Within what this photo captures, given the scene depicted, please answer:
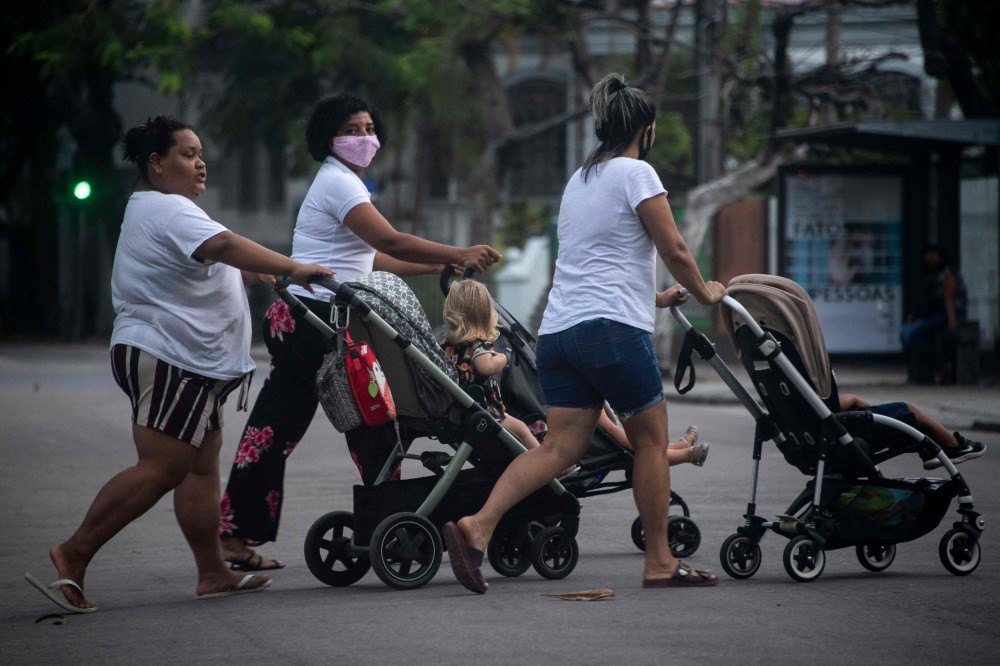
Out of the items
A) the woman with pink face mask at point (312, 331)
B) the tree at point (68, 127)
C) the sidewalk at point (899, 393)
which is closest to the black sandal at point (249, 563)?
the woman with pink face mask at point (312, 331)

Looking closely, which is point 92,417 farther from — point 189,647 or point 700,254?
point 189,647

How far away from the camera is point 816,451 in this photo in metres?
5.93

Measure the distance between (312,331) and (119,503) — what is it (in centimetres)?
106

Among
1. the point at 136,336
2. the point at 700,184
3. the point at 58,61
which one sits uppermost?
the point at 58,61

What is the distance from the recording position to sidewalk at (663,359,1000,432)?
519 inches

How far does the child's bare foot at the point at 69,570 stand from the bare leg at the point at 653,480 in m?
1.96

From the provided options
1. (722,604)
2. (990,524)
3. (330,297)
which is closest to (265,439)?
(330,297)

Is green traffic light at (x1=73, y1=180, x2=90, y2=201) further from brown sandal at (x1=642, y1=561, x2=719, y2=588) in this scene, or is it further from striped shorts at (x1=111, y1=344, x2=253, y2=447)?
brown sandal at (x1=642, y1=561, x2=719, y2=588)

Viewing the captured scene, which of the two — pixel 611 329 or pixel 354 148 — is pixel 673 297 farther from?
pixel 354 148

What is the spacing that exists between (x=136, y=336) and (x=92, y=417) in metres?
9.43

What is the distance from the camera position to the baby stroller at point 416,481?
224 inches

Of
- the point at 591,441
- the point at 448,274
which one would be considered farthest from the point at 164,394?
the point at 591,441

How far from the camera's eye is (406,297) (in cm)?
591

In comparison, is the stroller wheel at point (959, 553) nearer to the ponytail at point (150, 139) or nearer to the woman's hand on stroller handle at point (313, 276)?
the woman's hand on stroller handle at point (313, 276)
